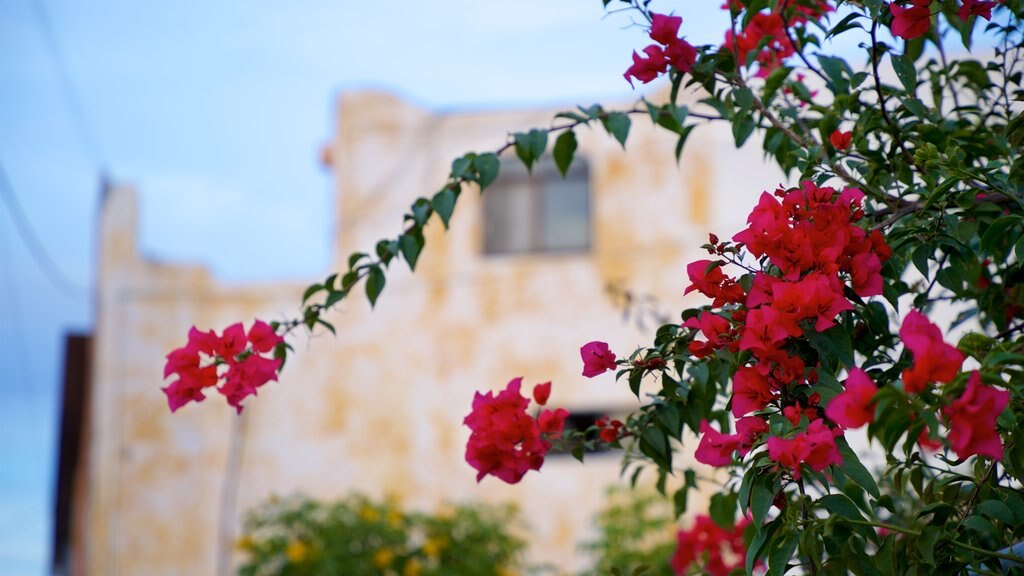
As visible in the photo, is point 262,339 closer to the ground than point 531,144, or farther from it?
closer to the ground

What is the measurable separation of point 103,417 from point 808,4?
7.80 meters

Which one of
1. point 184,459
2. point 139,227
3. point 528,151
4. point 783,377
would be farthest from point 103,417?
point 783,377

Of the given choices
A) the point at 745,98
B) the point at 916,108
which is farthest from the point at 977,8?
the point at 745,98

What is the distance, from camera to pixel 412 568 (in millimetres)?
5230

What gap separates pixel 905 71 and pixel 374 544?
4.04 m

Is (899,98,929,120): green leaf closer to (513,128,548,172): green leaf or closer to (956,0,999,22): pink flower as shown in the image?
(956,0,999,22): pink flower

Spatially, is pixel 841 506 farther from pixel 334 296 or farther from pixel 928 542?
pixel 334 296

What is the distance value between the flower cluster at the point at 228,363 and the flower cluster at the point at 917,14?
892mm

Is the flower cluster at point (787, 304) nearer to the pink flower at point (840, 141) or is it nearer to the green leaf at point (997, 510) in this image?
the green leaf at point (997, 510)

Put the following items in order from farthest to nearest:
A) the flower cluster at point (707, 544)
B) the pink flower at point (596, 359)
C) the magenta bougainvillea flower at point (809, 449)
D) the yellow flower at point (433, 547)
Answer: the yellow flower at point (433, 547) < the flower cluster at point (707, 544) < the pink flower at point (596, 359) < the magenta bougainvillea flower at point (809, 449)

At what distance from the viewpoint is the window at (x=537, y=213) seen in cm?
879

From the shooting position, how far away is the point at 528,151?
205 centimetres

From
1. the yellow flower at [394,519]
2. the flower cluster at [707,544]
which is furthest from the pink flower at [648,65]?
the yellow flower at [394,519]

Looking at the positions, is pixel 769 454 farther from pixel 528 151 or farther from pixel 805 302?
pixel 528 151
